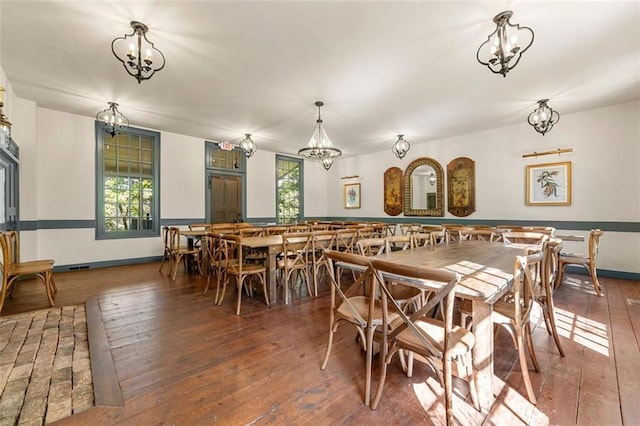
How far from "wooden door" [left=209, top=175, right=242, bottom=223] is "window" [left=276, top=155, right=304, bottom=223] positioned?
3.99ft

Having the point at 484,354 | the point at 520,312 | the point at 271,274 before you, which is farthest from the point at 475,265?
the point at 271,274

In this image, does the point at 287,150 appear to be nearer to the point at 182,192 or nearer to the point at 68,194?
the point at 182,192

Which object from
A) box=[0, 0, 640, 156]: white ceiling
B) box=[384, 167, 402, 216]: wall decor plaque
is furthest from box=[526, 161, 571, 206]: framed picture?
box=[384, 167, 402, 216]: wall decor plaque

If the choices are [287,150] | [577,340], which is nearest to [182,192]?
[287,150]

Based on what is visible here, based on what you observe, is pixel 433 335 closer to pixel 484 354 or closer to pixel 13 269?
pixel 484 354

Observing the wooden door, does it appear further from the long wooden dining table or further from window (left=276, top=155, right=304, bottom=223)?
the long wooden dining table

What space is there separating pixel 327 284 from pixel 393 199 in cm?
399

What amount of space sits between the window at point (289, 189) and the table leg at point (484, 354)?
6634 mm

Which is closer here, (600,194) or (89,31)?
(89,31)

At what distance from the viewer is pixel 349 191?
8.33 metres

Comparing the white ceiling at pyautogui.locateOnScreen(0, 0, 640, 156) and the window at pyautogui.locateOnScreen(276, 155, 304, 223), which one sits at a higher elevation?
the white ceiling at pyautogui.locateOnScreen(0, 0, 640, 156)

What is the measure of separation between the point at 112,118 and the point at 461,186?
6647mm

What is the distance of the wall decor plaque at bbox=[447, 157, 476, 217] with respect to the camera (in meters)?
5.85

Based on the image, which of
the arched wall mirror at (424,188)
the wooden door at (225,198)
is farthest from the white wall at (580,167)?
the wooden door at (225,198)
